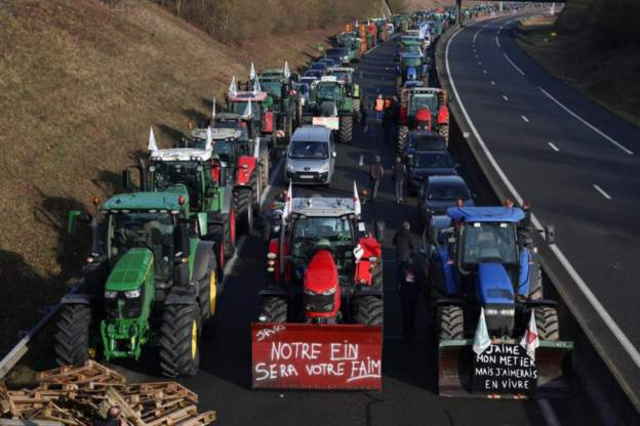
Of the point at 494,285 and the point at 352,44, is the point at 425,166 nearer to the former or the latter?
the point at 494,285

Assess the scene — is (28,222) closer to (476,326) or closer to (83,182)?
(83,182)

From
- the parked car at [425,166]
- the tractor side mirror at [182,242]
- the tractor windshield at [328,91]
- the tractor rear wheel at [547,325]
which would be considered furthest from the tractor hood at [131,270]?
the tractor windshield at [328,91]

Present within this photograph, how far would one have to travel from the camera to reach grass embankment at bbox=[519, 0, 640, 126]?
5512 cm

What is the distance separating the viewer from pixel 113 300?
13828 mm

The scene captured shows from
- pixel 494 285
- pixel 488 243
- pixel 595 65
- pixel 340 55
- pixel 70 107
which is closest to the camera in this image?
pixel 494 285

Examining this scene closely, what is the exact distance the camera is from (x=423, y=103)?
120 ft

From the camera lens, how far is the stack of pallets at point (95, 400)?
1201 centimetres

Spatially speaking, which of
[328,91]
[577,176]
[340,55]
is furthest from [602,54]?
[577,176]

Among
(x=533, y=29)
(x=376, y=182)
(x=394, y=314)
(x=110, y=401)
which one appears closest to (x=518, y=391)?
(x=394, y=314)

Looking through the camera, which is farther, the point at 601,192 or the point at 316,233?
the point at 601,192

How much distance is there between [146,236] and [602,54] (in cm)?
6052

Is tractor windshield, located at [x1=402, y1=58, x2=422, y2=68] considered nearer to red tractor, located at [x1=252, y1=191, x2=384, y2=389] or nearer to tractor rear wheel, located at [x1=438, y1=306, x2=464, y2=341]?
red tractor, located at [x1=252, y1=191, x2=384, y2=389]

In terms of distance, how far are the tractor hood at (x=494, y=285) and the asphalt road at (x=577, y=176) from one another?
63.2 inches

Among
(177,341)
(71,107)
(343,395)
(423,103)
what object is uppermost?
(71,107)
